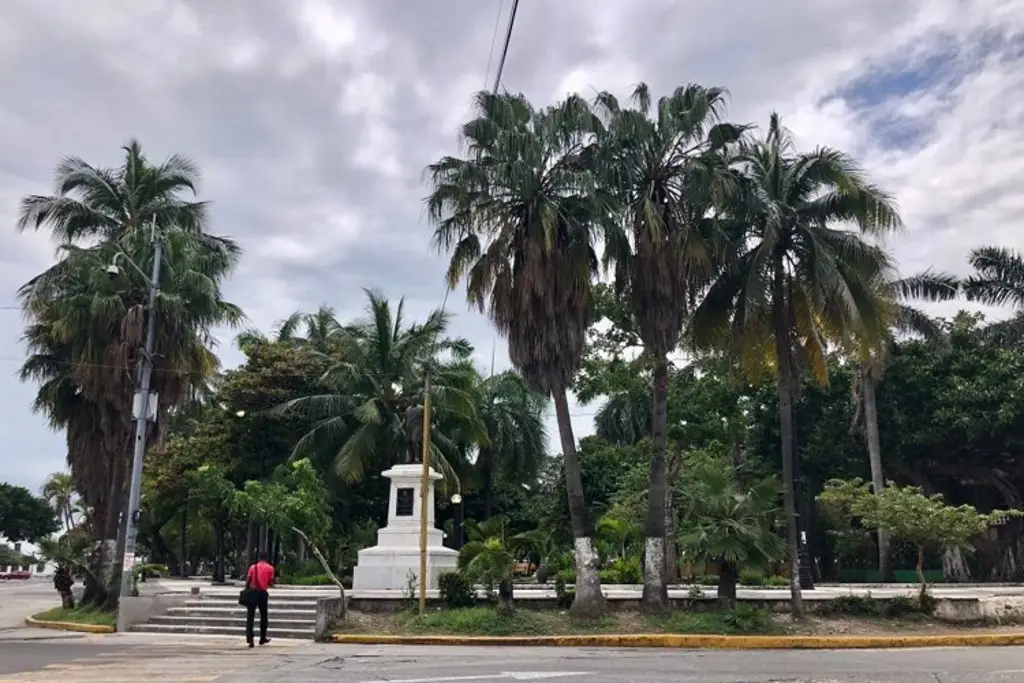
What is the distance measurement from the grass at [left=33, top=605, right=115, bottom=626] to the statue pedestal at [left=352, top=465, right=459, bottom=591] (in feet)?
19.2

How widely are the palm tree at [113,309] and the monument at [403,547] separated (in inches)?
241

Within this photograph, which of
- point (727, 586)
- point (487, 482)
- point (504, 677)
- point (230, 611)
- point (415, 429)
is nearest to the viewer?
point (504, 677)

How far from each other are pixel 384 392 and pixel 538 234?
18.7 m

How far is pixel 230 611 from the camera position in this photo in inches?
808

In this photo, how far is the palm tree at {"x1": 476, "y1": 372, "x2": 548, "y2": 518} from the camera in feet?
127

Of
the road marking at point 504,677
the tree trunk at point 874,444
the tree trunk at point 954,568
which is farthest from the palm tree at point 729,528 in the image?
the tree trunk at point 954,568

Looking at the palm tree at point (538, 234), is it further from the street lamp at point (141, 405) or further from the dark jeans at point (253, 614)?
the street lamp at point (141, 405)

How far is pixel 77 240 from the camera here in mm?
26219

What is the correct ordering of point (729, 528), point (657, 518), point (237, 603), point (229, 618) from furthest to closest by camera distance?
point (237, 603)
point (229, 618)
point (657, 518)
point (729, 528)

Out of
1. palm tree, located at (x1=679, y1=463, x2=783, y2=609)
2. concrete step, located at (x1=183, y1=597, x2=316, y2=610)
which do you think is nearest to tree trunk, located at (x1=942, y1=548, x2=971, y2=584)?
palm tree, located at (x1=679, y1=463, x2=783, y2=609)

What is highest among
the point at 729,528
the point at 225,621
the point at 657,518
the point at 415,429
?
the point at 415,429

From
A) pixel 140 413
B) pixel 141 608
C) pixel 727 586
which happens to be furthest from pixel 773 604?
pixel 140 413

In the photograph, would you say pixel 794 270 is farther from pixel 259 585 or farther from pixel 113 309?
pixel 113 309

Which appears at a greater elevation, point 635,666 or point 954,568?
point 954,568
